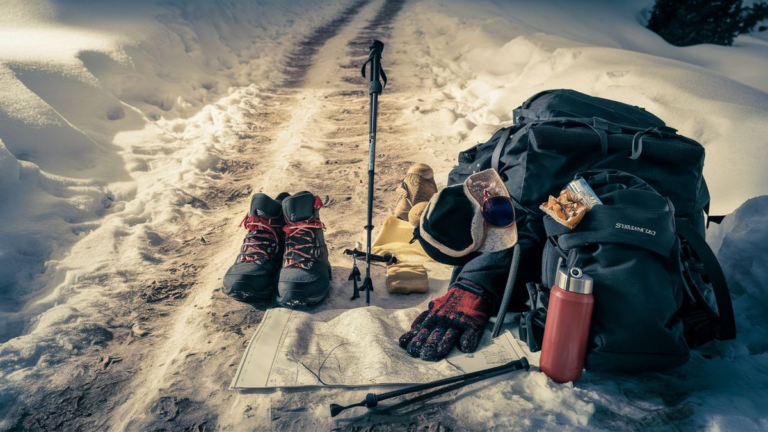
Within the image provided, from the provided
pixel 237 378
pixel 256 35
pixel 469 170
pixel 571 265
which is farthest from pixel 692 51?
pixel 237 378

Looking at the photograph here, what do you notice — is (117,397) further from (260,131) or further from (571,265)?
(260,131)

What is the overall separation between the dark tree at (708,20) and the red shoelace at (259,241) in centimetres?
1207

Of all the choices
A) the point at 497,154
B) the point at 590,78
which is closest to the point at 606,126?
the point at 497,154

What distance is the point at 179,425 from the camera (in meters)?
1.92

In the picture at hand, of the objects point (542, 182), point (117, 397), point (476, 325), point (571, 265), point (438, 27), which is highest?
point (438, 27)

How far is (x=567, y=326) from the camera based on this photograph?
6.23 feet

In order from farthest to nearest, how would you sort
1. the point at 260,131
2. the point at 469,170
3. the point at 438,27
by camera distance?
the point at 438,27 → the point at 260,131 → the point at 469,170

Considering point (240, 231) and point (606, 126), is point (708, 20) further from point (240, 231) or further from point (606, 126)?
point (240, 231)

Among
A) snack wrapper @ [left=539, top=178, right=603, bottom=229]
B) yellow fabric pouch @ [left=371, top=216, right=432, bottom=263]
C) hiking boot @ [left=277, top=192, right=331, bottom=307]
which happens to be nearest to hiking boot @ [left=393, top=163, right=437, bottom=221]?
yellow fabric pouch @ [left=371, top=216, right=432, bottom=263]

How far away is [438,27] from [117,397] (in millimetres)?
10254

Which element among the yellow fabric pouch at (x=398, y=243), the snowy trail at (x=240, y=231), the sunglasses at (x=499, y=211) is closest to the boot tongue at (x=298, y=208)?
the snowy trail at (x=240, y=231)

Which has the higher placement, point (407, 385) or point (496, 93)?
point (496, 93)

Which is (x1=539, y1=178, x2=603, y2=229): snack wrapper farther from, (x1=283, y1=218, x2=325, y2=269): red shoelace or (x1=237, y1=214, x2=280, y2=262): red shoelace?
(x1=237, y1=214, x2=280, y2=262): red shoelace

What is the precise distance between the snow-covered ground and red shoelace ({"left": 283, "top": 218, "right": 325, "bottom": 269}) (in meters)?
0.33
